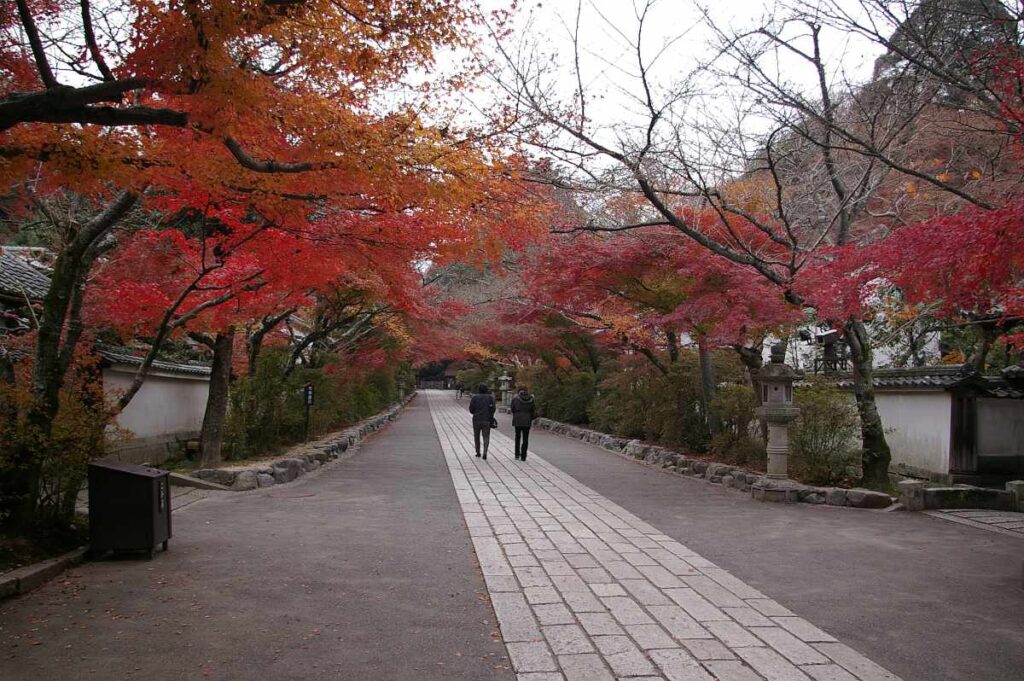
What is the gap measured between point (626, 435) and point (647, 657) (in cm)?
1591

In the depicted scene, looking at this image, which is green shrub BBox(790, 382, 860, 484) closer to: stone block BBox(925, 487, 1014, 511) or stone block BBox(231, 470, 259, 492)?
stone block BBox(925, 487, 1014, 511)

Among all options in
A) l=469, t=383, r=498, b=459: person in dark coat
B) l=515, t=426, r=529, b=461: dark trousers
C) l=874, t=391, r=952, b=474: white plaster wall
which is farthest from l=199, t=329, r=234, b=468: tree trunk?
l=874, t=391, r=952, b=474: white plaster wall

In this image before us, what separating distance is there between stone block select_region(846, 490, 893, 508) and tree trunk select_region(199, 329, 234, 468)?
1070cm

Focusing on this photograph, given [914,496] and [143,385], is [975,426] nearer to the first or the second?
[914,496]

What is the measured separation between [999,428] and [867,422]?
4.00m

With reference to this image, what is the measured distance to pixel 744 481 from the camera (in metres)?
11.7

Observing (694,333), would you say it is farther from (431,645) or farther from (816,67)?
(431,645)

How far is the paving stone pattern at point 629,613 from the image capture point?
161 inches

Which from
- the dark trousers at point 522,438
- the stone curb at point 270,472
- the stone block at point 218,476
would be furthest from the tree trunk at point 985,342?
the stone block at point 218,476

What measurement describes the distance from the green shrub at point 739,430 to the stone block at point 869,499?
2.91 meters

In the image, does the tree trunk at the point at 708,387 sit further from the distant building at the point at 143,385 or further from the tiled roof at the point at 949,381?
the distant building at the point at 143,385

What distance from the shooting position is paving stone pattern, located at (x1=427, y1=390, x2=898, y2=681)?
4.10 meters

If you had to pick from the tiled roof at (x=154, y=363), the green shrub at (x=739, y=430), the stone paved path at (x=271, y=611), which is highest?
the tiled roof at (x=154, y=363)

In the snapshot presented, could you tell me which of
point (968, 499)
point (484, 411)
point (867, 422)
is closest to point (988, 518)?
point (968, 499)
